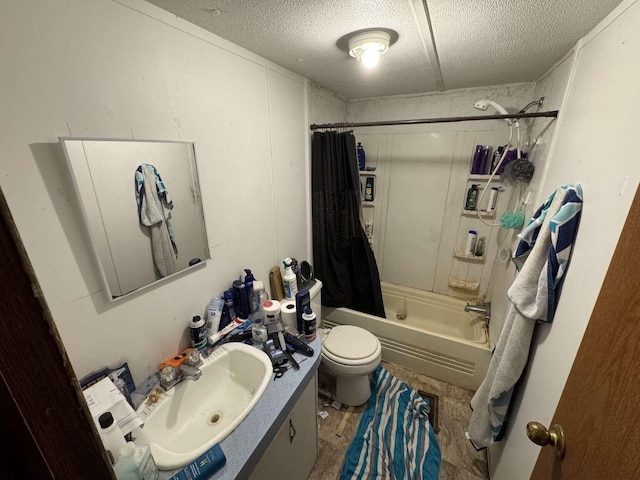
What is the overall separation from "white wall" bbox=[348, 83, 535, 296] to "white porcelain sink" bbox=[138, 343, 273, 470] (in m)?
1.89

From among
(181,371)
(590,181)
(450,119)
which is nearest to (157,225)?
(181,371)

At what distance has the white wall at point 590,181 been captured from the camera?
0.72 metres

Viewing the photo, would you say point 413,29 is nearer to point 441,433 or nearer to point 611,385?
point 611,385

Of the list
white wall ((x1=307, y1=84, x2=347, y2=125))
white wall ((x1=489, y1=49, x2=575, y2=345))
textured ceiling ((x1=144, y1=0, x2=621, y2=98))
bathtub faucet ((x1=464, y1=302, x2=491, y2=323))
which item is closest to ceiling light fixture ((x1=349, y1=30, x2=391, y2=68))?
textured ceiling ((x1=144, y1=0, x2=621, y2=98))

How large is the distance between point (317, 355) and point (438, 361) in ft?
4.07

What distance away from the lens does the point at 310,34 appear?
1.10 m

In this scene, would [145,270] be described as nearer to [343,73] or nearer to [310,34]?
[310,34]

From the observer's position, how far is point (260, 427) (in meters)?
0.89

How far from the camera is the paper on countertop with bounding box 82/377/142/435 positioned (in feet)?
2.58

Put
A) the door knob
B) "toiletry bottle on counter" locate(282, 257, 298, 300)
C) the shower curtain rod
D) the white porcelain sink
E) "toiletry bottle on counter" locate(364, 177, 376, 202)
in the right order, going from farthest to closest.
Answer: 1. "toiletry bottle on counter" locate(364, 177, 376, 202)
2. "toiletry bottle on counter" locate(282, 257, 298, 300)
3. the shower curtain rod
4. the white porcelain sink
5. the door knob

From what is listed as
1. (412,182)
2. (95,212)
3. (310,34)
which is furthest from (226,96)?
(412,182)

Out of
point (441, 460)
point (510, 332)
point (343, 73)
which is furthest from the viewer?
point (343, 73)

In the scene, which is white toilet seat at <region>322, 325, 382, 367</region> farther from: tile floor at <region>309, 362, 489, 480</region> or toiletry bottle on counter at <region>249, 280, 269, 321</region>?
toiletry bottle on counter at <region>249, 280, 269, 321</region>

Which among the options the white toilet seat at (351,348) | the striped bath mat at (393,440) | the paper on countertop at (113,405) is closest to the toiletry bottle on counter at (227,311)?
the paper on countertop at (113,405)
